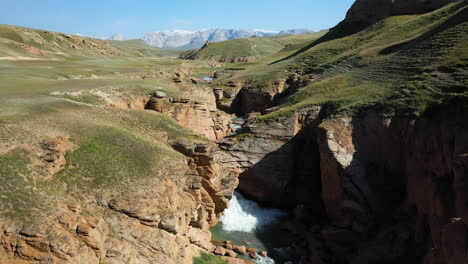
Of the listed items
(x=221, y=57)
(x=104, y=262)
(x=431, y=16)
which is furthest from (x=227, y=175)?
(x=221, y=57)

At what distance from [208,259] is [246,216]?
33.3 ft

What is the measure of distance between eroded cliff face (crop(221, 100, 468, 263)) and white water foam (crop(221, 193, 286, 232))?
1.27m

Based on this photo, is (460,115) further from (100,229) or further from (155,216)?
(100,229)

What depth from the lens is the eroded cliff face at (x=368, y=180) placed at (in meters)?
21.5

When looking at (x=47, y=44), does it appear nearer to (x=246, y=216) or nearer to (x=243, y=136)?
(x=243, y=136)

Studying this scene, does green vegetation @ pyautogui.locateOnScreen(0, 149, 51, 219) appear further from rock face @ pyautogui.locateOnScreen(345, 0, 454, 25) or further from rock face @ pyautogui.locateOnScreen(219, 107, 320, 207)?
rock face @ pyautogui.locateOnScreen(345, 0, 454, 25)

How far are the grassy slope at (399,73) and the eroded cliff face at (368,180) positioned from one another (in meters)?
2.20

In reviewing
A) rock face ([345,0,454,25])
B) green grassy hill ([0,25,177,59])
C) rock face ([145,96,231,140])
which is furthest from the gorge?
green grassy hill ([0,25,177,59])

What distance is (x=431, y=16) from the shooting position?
57219 mm

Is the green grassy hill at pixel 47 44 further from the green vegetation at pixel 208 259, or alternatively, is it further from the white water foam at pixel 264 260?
the white water foam at pixel 264 260

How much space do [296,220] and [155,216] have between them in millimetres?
16524

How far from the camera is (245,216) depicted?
33.2m

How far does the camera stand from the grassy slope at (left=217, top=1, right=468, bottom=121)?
29833 mm

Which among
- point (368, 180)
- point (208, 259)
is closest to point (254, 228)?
point (208, 259)
